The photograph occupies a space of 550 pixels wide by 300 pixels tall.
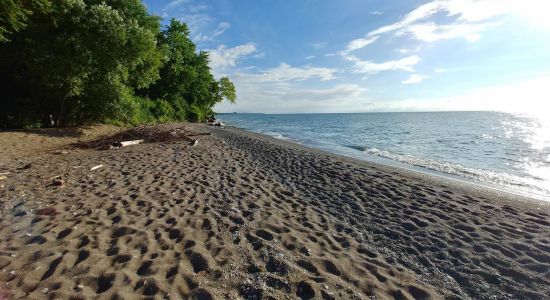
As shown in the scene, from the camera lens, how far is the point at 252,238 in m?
5.22

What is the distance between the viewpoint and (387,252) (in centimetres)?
521

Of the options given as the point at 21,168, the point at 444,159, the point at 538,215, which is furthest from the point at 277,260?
the point at 444,159

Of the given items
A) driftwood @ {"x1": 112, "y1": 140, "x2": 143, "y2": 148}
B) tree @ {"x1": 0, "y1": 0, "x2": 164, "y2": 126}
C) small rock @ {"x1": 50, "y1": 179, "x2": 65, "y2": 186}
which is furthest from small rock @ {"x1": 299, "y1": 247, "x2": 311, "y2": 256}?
tree @ {"x1": 0, "y1": 0, "x2": 164, "y2": 126}

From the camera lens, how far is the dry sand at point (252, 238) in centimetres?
394

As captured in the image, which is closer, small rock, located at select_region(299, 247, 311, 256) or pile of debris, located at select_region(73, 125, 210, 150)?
small rock, located at select_region(299, 247, 311, 256)

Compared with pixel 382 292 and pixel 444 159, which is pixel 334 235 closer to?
pixel 382 292

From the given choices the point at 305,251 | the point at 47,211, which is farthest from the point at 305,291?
the point at 47,211

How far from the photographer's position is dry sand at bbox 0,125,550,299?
3941 millimetres

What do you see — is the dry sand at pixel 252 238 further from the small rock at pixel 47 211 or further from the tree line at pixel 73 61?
the tree line at pixel 73 61

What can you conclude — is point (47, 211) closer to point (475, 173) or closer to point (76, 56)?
point (76, 56)

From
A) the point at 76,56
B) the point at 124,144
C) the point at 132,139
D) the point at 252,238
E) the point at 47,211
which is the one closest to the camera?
the point at 252,238

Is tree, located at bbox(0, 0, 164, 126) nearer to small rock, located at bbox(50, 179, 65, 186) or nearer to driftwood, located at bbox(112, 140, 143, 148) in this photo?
driftwood, located at bbox(112, 140, 143, 148)

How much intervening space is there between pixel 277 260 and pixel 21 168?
885 cm

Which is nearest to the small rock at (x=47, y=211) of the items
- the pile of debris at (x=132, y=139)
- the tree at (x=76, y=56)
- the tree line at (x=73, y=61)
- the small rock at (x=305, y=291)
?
the small rock at (x=305, y=291)
